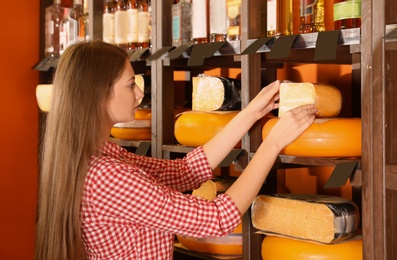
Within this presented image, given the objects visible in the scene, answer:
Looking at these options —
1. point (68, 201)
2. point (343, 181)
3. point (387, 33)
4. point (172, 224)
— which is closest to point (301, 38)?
point (387, 33)

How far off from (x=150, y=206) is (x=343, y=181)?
1.64 ft

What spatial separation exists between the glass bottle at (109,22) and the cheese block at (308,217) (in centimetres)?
114

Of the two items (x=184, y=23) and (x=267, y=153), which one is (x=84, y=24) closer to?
(x=184, y=23)

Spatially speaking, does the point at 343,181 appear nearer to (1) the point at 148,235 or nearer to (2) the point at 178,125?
(1) the point at 148,235

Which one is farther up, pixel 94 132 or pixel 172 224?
pixel 94 132

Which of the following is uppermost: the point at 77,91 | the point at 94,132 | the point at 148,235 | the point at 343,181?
the point at 77,91

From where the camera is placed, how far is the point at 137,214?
66.1 inches

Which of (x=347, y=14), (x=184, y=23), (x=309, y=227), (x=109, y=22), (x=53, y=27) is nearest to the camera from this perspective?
(x=347, y=14)

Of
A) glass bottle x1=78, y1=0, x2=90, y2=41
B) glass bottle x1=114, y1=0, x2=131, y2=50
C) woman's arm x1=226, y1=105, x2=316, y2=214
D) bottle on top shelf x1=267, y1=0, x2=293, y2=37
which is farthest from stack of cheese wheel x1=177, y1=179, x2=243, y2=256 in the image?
glass bottle x1=78, y1=0, x2=90, y2=41

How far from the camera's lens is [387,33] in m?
1.59

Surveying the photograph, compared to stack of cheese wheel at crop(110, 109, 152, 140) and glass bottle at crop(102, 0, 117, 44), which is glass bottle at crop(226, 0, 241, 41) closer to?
stack of cheese wheel at crop(110, 109, 152, 140)

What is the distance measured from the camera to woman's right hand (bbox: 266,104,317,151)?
1822mm

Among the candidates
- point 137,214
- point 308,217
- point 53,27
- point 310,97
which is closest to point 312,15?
point 310,97

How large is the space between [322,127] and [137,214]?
57 cm
